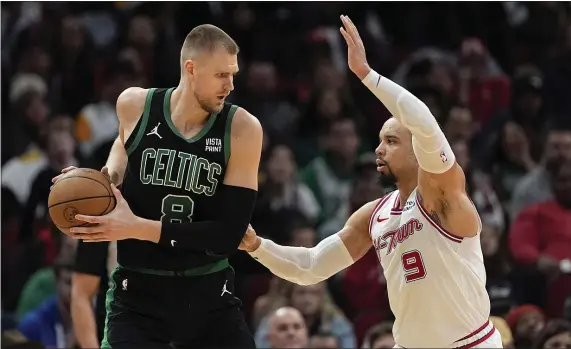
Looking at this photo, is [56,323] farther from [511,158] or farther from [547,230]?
[511,158]

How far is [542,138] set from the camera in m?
12.1

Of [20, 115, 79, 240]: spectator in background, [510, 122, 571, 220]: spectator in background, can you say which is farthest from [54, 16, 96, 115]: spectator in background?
[510, 122, 571, 220]: spectator in background

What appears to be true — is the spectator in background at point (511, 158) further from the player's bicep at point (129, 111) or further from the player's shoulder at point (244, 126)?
the player's bicep at point (129, 111)

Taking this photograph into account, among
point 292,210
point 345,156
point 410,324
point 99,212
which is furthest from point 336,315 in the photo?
point 99,212

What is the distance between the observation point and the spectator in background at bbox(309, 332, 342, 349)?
8.98 m

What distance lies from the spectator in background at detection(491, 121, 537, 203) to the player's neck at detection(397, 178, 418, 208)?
18.3 feet

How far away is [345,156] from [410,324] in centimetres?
595

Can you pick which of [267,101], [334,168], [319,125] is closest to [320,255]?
[334,168]

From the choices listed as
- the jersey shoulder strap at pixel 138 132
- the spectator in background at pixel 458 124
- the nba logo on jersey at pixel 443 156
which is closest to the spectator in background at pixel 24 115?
the spectator in background at pixel 458 124

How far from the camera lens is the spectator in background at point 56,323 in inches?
364

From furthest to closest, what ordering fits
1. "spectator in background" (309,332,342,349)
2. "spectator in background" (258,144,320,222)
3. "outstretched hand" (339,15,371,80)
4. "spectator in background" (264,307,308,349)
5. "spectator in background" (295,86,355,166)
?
"spectator in background" (295,86,355,166) → "spectator in background" (258,144,320,222) → "spectator in background" (309,332,342,349) → "spectator in background" (264,307,308,349) → "outstretched hand" (339,15,371,80)

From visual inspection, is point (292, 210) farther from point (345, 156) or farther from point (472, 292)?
point (472, 292)

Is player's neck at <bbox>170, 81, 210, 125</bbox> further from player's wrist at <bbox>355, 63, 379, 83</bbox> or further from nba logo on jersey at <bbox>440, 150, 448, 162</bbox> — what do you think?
nba logo on jersey at <bbox>440, 150, 448, 162</bbox>

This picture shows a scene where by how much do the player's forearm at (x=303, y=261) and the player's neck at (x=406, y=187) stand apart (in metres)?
0.56
